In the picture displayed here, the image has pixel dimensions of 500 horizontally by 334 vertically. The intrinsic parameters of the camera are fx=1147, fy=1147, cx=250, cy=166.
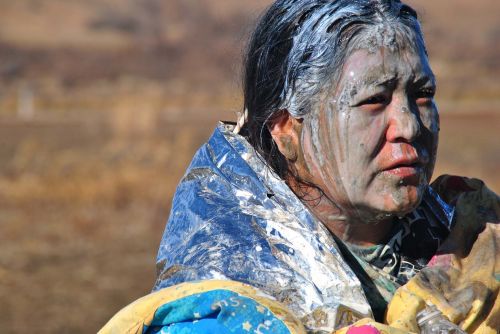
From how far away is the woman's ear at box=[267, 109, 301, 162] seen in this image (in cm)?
295

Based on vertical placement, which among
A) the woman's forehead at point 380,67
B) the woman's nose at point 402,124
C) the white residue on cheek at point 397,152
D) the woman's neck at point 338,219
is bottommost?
the woman's neck at point 338,219

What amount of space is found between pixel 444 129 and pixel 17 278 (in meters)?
10.2

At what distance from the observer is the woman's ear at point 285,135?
2.95 m

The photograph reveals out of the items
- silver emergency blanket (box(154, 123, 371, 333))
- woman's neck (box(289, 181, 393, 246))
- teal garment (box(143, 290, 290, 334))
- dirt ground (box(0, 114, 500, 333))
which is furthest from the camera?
dirt ground (box(0, 114, 500, 333))

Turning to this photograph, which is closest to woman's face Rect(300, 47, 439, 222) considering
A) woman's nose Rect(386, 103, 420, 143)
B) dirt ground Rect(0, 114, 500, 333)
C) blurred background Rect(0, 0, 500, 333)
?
woman's nose Rect(386, 103, 420, 143)

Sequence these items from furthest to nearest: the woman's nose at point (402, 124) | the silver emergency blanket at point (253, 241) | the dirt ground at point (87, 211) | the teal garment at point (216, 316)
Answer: the dirt ground at point (87, 211) < the woman's nose at point (402, 124) < the silver emergency blanket at point (253, 241) < the teal garment at point (216, 316)

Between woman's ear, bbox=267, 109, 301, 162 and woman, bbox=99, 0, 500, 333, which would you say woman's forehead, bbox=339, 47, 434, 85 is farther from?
woman's ear, bbox=267, 109, 301, 162

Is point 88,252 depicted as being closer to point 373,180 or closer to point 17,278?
point 17,278

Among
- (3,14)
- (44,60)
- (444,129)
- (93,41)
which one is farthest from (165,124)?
(3,14)

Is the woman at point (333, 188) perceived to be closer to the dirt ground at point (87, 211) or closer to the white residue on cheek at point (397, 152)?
the white residue on cheek at point (397, 152)

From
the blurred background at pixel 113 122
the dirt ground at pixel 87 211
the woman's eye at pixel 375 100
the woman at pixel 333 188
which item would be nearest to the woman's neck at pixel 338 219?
the woman at pixel 333 188

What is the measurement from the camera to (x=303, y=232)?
8.79 ft

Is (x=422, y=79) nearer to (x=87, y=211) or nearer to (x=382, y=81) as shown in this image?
(x=382, y=81)

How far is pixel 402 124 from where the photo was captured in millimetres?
2736
